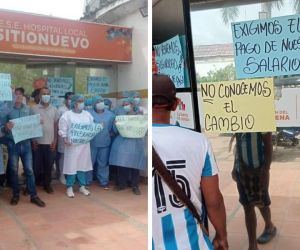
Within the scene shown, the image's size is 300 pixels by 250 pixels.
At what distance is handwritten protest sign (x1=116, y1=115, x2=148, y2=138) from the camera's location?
1968 millimetres

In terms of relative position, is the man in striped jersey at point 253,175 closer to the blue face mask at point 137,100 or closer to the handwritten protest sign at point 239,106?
the handwritten protest sign at point 239,106

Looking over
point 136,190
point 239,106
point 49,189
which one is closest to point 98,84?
Answer: point 136,190

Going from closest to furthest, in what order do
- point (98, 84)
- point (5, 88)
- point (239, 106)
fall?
point (239, 106), point (5, 88), point (98, 84)

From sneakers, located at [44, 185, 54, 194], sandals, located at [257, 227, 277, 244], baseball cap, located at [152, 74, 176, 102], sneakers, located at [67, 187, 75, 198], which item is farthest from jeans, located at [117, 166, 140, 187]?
baseball cap, located at [152, 74, 176, 102]

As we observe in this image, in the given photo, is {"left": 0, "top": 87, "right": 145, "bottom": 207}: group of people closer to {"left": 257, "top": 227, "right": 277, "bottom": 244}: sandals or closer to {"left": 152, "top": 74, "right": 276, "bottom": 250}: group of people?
{"left": 257, "top": 227, "right": 277, "bottom": 244}: sandals

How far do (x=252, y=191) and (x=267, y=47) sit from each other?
0.53 m

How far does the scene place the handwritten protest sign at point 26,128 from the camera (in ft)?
6.93

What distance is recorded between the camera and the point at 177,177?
845 millimetres

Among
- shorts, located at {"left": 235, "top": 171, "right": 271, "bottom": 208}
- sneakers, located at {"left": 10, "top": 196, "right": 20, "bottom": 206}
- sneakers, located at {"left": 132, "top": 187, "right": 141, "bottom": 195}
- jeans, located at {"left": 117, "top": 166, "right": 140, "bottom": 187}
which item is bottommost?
sneakers, located at {"left": 10, "top": 196, "right": 20, "bottom": 206}

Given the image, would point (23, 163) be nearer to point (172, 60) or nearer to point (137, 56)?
point (137, 56)

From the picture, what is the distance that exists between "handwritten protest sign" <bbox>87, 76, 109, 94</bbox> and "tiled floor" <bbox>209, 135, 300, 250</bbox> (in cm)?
88

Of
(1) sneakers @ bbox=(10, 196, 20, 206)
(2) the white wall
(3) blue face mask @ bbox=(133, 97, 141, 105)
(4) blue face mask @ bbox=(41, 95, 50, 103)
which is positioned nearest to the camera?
(2) the white wall

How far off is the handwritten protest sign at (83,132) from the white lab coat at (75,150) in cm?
3

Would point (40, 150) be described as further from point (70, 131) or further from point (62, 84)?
point (62, 84)
